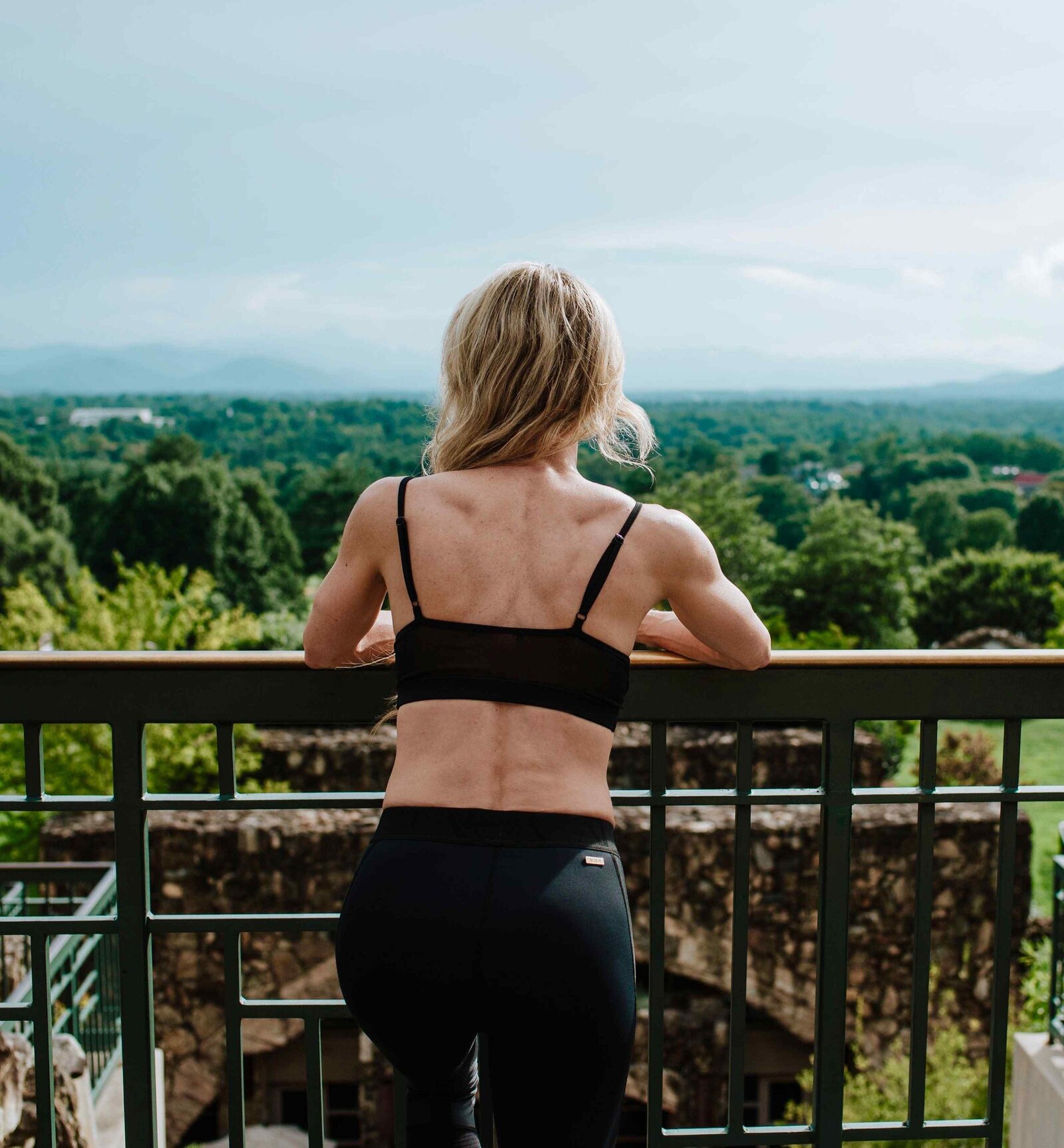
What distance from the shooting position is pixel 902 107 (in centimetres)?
7450

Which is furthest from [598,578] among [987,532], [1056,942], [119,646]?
[987,532]

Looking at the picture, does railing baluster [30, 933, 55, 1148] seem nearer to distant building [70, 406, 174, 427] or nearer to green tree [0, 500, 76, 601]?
green tree [0, 500, 76, 601]

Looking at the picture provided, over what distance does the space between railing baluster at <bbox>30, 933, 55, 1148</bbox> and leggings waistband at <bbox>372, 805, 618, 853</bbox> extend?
0.73 meters

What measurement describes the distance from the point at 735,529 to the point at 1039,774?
440 inches

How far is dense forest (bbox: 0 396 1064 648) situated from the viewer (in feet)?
115

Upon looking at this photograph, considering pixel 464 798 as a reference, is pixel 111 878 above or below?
below

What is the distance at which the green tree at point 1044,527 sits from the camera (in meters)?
45.8

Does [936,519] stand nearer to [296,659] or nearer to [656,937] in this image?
[656,937]

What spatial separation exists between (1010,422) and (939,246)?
1731cm

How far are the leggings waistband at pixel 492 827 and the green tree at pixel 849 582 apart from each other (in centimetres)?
3435

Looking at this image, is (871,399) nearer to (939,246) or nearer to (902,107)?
(939,246)

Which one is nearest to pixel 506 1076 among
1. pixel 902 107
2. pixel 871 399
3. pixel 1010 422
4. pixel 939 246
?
pixel 1010 422

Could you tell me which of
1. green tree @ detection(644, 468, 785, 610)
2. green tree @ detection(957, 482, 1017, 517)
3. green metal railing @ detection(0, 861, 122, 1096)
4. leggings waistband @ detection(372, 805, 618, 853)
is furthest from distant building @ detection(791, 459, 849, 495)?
leggings waistband @ detection(372, 805, 618, 853)

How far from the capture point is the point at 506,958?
1137 mm
